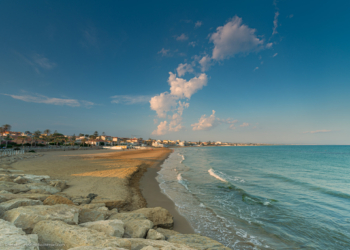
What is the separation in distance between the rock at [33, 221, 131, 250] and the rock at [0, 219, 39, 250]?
37cm

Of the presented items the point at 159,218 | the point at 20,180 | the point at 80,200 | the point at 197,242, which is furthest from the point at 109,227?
the point at 20,180

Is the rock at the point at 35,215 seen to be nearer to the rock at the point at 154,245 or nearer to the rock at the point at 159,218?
the rock at the point at 154,245

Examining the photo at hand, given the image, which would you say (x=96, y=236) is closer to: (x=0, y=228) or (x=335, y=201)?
(x=0, y=228)

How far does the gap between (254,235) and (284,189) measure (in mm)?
9000

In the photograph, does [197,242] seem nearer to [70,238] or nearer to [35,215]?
[70,238]

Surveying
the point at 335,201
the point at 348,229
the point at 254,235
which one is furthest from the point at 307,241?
the point at 335,201

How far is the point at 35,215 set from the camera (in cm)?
371

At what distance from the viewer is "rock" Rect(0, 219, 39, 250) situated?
8.23ft

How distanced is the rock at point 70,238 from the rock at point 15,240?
368 mm

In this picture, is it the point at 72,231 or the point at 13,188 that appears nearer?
the point at 72,231

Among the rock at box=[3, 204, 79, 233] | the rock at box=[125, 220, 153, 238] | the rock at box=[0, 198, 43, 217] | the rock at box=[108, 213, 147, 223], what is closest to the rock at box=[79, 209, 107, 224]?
the rock at box=[3, 204, 79, 233]

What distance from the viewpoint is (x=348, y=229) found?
6.90m

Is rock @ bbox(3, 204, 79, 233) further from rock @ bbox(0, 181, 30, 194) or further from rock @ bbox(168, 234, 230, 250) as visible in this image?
rock @ bbox(0, 181, 30, 194)

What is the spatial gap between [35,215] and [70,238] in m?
1.43
